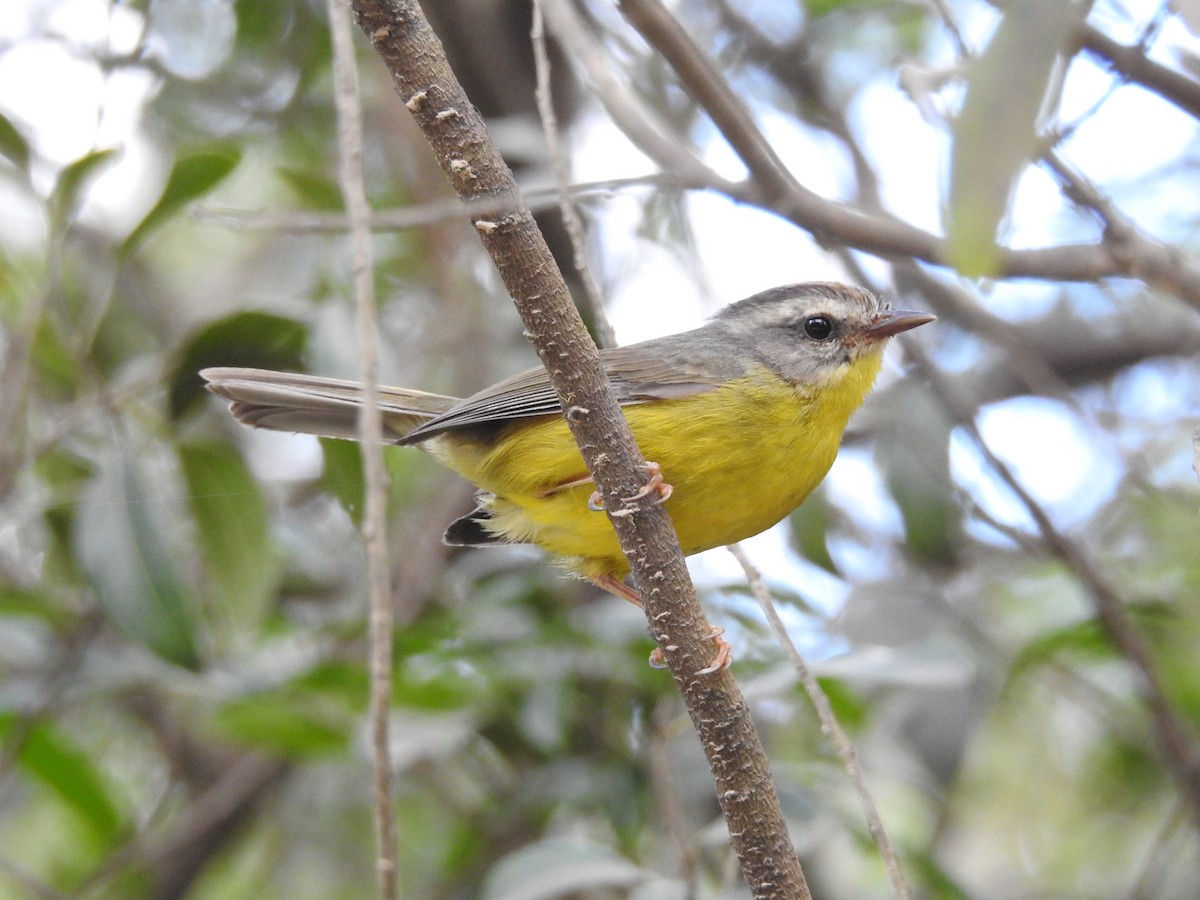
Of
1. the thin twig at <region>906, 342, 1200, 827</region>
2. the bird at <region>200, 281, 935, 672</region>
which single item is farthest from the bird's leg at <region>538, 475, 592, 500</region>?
the thin twig at <region>906, 342, 1200, 827</region>

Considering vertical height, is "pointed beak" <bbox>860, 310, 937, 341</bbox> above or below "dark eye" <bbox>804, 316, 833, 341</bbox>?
below

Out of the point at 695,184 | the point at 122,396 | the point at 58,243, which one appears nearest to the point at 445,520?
the point at 122,396

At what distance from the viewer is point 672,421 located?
3.67 m

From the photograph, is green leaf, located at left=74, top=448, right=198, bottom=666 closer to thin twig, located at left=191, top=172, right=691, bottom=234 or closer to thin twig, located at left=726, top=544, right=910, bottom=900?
thin twig, located at left=191, top=172, right=691, bottom=234

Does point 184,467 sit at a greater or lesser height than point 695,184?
greater

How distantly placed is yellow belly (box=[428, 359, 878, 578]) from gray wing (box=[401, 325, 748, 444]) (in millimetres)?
47

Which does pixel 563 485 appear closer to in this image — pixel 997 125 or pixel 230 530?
pixel 230 530

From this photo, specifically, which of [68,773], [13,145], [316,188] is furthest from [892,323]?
[68,773]

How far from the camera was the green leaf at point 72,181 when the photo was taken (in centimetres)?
362

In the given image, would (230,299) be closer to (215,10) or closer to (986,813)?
(215,10)

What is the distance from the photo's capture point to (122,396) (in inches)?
157

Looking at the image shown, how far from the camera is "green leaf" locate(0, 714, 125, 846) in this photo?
4215 millimetres

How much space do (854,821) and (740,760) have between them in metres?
1.48

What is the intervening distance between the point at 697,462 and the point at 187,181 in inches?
68.8
